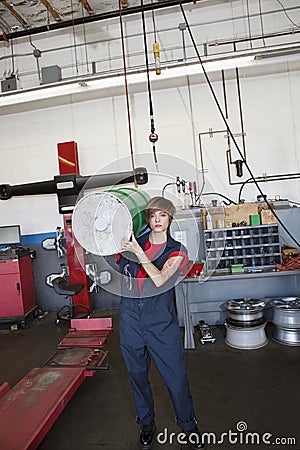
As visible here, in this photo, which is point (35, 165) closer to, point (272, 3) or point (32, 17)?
point (32, 17)

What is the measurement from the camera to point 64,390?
2.12 metres

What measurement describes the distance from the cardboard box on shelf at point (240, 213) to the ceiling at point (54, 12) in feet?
7.34

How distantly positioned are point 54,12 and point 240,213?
302 cm

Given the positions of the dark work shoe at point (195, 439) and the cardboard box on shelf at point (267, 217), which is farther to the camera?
the cardboard box on shelf at point (267, 217)

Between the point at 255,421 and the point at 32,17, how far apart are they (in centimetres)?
448

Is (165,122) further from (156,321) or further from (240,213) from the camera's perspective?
(156,321)

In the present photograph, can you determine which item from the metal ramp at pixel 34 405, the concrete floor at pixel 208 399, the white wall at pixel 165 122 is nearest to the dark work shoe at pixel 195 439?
the concrete floor at pixel 208 399

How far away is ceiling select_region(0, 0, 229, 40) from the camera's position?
3.83 metres

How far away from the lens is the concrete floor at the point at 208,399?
1.91 m

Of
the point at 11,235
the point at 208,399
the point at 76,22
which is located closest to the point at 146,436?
the point at 208,399

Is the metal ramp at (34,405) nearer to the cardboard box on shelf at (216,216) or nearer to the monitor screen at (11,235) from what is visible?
the cardboard box on shelf at (216,216)

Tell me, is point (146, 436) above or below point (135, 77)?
below

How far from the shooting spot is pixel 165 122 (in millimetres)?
A: 4410

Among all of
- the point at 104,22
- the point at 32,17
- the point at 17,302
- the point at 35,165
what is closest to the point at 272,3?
the point at 104,22
